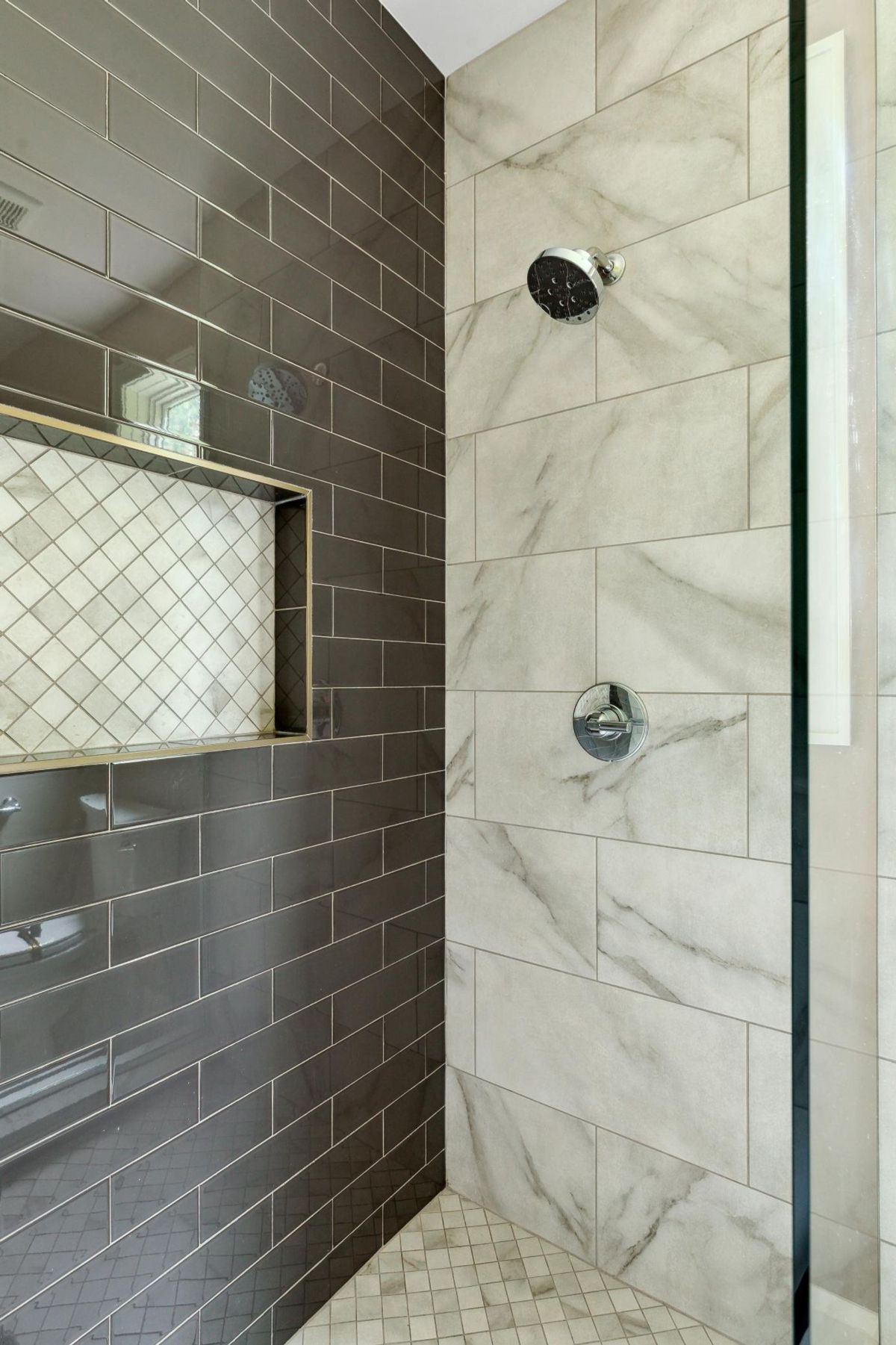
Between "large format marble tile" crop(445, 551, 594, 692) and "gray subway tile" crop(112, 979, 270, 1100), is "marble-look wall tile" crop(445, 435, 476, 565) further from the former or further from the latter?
"gray subway tile" crop(112, 979, 270, 1100)

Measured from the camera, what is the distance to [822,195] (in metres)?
0.35

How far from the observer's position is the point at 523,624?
1.52 metres

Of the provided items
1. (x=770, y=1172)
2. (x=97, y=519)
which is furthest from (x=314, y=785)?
(x=770, y=1172)

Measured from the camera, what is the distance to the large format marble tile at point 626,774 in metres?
1.24

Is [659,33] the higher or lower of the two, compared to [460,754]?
higher

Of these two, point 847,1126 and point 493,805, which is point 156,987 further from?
point 847,1126

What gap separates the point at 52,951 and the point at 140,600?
494 mm

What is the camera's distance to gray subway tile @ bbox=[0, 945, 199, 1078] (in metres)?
0.85

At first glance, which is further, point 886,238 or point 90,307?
point 90,307

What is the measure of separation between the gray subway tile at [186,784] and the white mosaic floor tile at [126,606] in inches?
2.4

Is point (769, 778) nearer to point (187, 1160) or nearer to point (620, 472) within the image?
point (620, 472)

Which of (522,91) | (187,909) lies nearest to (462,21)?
(522,91)

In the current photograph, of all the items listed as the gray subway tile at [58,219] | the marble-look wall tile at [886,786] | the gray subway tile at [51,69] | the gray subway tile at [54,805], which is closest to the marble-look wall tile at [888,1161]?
the marble-look wall tile at [886,786]

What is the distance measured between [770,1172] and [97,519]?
4.96 ft
